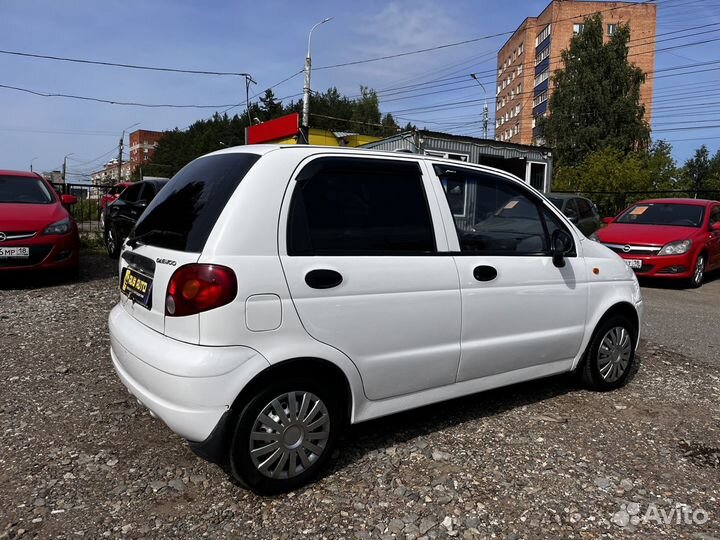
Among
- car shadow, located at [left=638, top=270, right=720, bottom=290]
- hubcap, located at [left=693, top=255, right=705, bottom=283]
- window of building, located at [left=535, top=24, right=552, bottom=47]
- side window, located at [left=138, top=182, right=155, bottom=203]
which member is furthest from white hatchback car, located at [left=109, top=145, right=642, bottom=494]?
window of building, located at [left=535, top=24, right=552, bottom=47]

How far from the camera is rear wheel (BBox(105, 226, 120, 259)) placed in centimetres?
1081

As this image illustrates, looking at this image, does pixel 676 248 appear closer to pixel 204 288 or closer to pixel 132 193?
pixel 204 288

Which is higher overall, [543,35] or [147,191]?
[543,35]

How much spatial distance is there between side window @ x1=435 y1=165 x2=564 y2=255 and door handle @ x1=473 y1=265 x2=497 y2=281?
0.35 feet

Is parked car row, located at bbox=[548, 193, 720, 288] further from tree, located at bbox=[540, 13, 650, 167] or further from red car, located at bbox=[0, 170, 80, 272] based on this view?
tree, located at bbox=[540, 13, 650, 167]

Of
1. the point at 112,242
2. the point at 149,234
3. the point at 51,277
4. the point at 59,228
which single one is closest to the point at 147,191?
the point at 112,242

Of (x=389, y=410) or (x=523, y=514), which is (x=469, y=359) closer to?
(x=389, y=410)

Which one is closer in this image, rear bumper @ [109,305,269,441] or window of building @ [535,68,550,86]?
rear bumper @ [109,305,269,441]

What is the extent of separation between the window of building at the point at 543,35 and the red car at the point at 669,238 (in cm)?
5685

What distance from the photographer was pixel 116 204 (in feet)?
35.4

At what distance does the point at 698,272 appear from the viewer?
→ 972cm

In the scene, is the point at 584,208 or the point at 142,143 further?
the point at 142,143

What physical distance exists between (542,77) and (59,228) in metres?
63.1

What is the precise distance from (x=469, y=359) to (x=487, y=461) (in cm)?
58
